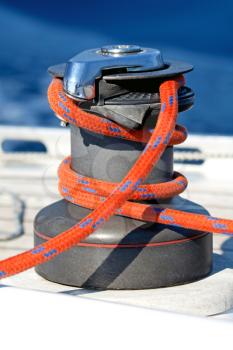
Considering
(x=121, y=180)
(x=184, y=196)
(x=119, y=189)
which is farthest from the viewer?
(x=184, y=196)

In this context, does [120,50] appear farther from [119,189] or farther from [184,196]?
[184,196]

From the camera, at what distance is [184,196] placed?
2.24 metres

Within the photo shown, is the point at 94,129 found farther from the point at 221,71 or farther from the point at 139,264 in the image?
the point at 221,71

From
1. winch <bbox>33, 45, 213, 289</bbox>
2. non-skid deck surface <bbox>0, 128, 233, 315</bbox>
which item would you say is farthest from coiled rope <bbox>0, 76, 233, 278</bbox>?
non-skid deck surface <bbox>0, 128, 233, 315</bbox>

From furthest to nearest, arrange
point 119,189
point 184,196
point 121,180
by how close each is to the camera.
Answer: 1. point 184,196
2. point 121,180
3. point 119,189

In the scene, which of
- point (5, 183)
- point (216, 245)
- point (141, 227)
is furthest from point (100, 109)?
point (5, 183)

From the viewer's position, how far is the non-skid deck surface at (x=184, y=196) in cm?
139

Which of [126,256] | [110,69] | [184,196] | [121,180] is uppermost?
[110,69]

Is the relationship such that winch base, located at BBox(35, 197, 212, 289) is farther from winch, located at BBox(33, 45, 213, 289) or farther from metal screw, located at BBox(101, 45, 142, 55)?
metal screw, located at BBox(101, 45, 142, 55)

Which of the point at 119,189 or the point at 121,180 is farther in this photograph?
the point at 121,180

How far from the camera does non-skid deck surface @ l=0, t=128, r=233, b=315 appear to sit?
1.39 meters

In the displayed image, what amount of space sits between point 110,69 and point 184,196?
957mm

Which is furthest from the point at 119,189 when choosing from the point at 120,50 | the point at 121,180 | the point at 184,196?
the point at 184,196

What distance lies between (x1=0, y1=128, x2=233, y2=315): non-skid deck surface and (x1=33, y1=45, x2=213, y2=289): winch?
3cm
